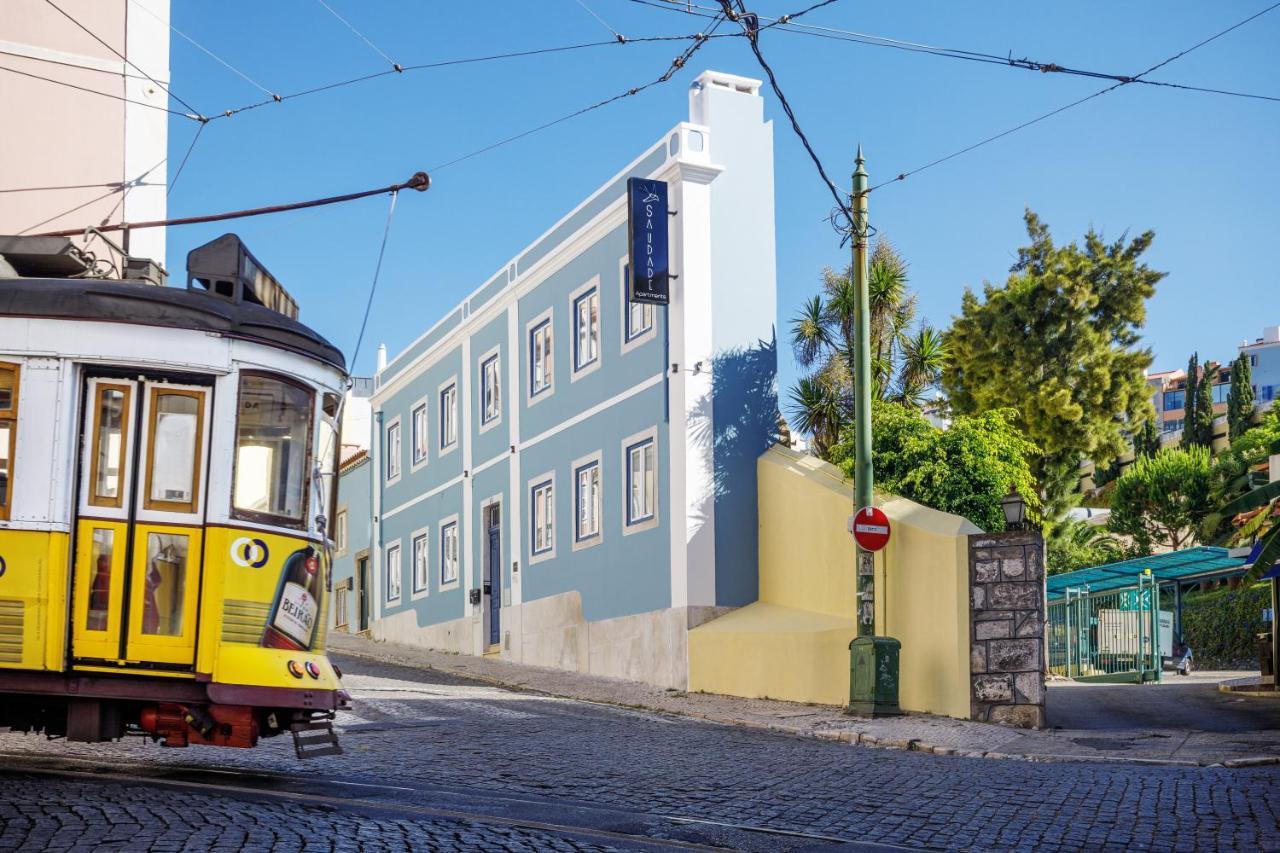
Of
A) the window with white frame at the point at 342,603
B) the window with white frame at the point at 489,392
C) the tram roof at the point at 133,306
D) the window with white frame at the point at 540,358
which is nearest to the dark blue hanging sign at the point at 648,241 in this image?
the window with white frame at the point at 540,358

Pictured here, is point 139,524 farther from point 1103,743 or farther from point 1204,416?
point 1204,416

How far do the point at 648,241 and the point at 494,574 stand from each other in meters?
9.84

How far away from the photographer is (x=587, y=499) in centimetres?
2467

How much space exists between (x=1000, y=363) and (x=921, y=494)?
14104 mm

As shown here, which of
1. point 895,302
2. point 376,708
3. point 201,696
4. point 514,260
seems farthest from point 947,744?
point 514,260

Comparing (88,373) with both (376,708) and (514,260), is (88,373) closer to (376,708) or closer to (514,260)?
(376,708)

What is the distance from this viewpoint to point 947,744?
1444 cm

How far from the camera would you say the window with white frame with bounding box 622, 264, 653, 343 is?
22344 mm

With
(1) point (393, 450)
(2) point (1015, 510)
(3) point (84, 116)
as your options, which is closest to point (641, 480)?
(2) point (1015, 510)

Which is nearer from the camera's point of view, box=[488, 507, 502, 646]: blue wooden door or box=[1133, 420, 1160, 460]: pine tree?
box=[488, 507, 502, 646]: blue wooden door

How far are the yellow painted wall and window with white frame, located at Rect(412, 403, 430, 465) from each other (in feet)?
45.4

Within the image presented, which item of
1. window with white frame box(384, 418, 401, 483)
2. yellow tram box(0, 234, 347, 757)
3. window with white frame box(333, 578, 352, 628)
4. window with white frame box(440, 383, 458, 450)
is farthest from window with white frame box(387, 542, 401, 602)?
yellow tram box(0, 234, 347, 757)

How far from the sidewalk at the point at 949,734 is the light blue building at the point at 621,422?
1676 mm

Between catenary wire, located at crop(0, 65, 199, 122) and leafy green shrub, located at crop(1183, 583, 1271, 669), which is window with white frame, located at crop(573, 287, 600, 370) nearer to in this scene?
catenary wire, located at crop(0, 65, 199, 122)
